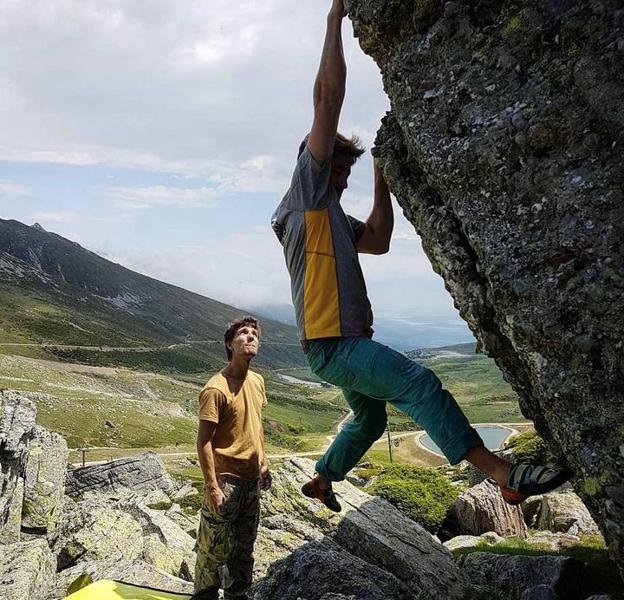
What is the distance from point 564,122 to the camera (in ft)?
20.6

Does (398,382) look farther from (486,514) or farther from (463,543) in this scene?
(486,514)

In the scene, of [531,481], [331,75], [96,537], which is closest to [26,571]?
[96,537]

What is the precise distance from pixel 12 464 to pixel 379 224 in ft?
59.0

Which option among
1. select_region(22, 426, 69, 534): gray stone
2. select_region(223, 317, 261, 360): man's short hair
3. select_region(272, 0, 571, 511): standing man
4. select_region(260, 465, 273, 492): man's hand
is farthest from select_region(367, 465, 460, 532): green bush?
select_region(272, 0, 571, 511): standing man

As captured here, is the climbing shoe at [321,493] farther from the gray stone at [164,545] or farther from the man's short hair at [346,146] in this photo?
the gray stone at [164,545]

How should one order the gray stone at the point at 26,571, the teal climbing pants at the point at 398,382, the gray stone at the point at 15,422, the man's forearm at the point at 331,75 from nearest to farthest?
1. the teal climbing pants at the point at 398,382
2. the man's forearm at the point at 331,75
3. the gray stone at the point at 26,571
4. the gray stone at the point at 15,422

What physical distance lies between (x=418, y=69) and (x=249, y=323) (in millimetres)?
5963

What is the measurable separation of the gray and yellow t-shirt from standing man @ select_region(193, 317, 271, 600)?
115 inches

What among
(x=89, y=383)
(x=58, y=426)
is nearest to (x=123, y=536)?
(x=58, y=426)

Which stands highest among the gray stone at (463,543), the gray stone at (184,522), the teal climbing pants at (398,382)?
the teal climbing pants at (398,382)

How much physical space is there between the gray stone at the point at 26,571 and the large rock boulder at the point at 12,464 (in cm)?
484

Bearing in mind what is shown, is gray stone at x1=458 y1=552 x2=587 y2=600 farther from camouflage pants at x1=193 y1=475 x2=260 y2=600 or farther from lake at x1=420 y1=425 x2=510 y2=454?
lake at x1=420 y1=425 x2=510 y2=454

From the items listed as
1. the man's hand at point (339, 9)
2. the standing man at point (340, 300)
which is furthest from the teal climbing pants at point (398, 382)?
the man's hand at point (339, 9)

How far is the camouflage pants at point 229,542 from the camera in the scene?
10312 mm
